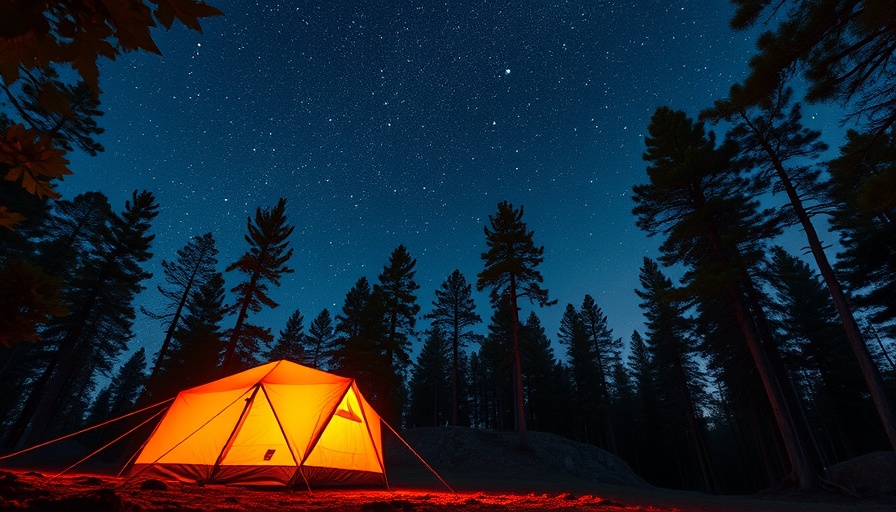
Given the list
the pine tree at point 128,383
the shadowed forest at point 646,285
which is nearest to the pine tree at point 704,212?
the shadowed forest at point 646,285

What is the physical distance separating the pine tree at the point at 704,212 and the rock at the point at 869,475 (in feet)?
4.38

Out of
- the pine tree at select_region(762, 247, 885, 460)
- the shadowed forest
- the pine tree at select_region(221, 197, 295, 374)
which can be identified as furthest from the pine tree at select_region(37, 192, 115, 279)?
the pine tree at select_region(762, 247, 885, 460)

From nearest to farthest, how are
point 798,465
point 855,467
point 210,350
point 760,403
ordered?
point 798,465
point 855,467
point 760,403
point 210,350

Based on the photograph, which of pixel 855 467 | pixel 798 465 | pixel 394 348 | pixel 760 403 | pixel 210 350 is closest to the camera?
pixel 798 465

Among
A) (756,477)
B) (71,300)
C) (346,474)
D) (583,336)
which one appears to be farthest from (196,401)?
(756,477)

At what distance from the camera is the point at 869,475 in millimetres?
10969

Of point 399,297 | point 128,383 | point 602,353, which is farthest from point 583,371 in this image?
point 128,383

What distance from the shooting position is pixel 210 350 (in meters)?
20.6

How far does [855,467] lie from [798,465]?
9.61 feet

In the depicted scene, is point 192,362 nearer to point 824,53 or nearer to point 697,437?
point 824,53

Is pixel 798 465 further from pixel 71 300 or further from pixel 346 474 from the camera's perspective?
pixel 71 300

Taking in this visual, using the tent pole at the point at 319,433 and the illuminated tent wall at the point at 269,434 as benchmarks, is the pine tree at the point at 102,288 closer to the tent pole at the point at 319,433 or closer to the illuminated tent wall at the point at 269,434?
the illuminated tent wall at the point at 269,434

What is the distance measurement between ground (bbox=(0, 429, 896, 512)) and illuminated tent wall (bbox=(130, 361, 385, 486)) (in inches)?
13.7

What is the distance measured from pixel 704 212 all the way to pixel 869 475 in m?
9.08
